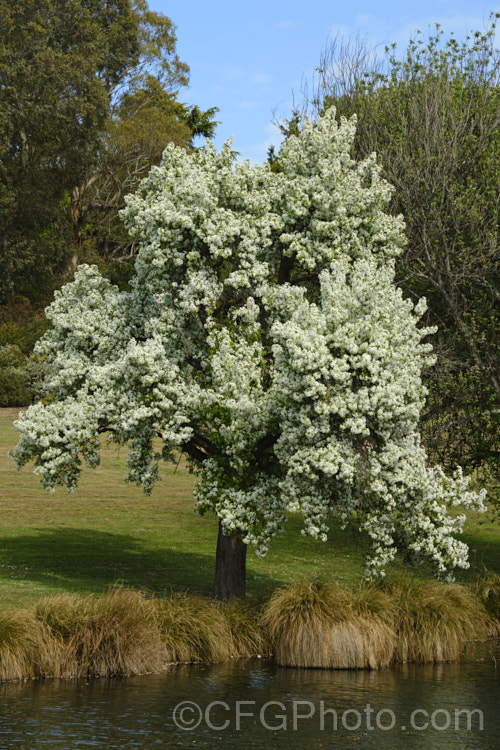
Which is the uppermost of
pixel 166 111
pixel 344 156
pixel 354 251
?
pixel 166 111

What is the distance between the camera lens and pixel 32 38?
6041 centimetres

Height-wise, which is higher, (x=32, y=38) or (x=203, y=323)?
(x=32, y=38)

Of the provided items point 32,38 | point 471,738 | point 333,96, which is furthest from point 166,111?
point 471,738

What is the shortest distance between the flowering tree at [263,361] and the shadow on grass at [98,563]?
10.5 ft

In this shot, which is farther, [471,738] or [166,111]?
[166,111]

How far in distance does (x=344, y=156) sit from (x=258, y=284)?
4.09m

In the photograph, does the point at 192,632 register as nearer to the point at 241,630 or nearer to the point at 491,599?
the point at 241,630

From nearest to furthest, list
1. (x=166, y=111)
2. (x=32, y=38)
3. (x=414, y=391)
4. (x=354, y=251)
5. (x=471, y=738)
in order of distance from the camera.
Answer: (x=471, y=738) < (x=414, y=391) < (x=354, y=251) < (x=32, y=38) < (x=166, y=111)

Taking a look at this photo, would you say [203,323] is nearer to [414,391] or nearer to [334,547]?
[414,391]

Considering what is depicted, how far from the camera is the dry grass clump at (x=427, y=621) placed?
22.6 meters

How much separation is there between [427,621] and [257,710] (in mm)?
6879

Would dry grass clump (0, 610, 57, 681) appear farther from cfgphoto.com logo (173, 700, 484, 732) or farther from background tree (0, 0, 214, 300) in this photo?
background tree (0, 0, 214, 300)

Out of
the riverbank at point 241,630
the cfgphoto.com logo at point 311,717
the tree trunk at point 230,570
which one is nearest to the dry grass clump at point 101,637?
the riverbank at point 241,630

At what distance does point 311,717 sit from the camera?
1717 centimetres
